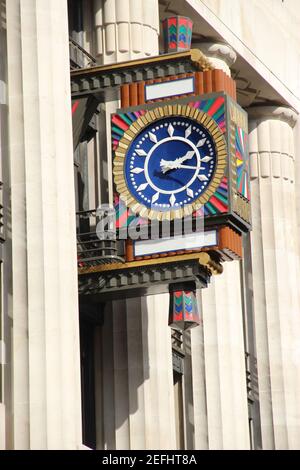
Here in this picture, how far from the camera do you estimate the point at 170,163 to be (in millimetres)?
40000

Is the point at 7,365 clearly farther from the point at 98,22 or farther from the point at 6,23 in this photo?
the point at 98,22

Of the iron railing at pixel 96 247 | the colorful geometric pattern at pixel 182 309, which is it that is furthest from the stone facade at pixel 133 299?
the colorful geometric pattern at pixel 182 309

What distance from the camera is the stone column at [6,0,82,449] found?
3503 centimetres

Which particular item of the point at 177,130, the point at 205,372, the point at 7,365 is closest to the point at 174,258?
the point at 177,130

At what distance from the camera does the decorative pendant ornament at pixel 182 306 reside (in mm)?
39594

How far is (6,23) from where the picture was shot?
37.7m

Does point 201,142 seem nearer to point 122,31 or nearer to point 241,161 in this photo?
point 241,161

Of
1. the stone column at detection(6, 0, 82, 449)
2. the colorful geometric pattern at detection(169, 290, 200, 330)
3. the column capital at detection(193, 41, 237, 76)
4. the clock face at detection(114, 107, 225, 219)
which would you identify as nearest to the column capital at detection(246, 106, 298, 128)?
the column capital at detection(193, 41, 237, 76)

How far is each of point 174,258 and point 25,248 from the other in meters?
4.44

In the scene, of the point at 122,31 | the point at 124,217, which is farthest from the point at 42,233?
the point at 122,31

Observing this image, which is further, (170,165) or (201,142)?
(170,165)

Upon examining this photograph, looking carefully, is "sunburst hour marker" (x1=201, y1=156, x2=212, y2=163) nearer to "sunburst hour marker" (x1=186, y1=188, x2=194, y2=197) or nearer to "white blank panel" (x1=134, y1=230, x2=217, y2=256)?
"sunburst hour marker" (x1=186, y1=188, x2=194, y2=197)

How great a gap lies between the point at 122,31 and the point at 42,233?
30.4ft

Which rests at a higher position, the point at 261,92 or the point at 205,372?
the point at 261,92
